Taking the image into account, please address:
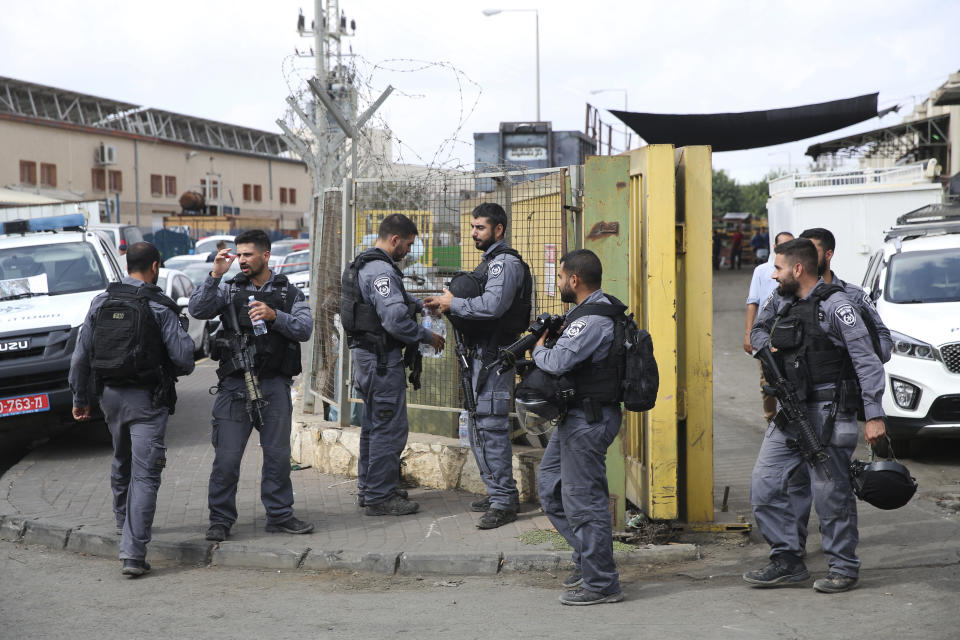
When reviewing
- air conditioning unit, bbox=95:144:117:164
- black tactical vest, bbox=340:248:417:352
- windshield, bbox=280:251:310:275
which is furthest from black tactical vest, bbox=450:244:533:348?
air conditioning unit, bbox=95:144:117:164

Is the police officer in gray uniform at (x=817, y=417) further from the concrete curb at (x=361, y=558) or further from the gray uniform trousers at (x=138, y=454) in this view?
the gray uniform trousers at (x=138, y=454)

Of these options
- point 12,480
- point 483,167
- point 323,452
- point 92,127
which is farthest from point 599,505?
point 92,127

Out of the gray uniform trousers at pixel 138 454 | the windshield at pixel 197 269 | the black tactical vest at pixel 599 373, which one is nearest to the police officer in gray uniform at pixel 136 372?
the gray uniform trousers at pixel 138 454

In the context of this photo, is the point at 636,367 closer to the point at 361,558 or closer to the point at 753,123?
the point at 361,558

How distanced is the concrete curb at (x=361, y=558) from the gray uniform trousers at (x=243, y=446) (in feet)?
0.95

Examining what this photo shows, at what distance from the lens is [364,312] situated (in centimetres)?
624

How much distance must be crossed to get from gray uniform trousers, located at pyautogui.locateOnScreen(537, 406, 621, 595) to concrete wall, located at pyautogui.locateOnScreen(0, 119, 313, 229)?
29.1 meters

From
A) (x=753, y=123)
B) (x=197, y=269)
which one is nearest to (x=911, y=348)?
(x=753, y=123)

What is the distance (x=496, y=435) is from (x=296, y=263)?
15.1 metres

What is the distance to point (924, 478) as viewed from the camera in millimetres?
7504

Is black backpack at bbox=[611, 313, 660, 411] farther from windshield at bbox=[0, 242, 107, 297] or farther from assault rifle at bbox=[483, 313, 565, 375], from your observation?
windshield at bbox=[0, 242, 107, 297]

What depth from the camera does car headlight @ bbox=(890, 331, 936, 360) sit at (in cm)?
785

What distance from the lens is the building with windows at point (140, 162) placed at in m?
39.4

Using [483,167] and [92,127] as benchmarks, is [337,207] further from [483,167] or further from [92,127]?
[92,127]
